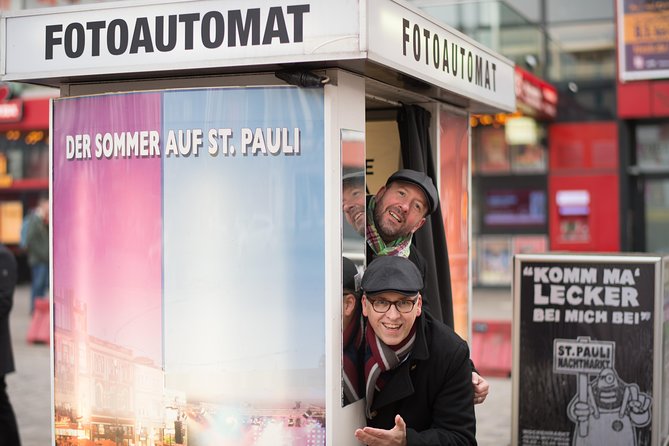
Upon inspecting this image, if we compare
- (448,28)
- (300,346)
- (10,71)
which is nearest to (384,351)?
(300,346)

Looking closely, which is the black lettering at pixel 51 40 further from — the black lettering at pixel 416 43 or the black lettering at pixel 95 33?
the black lettering at pixel 416 43

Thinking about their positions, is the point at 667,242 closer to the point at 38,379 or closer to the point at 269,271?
the point at 38,379

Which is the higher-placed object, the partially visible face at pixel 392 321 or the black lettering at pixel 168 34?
the black lettering at pixel 168 34

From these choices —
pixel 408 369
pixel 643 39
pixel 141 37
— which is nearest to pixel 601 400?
pixel 408 369

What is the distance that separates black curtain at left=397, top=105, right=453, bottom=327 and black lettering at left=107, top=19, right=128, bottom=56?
5.35 feet

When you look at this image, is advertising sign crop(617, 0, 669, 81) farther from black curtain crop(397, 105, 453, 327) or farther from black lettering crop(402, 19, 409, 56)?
black lettering crop(402, 19, 409, 56)

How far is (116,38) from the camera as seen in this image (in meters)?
3.83

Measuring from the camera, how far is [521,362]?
6.07 metres

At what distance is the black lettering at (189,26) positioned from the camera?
370 centimetres

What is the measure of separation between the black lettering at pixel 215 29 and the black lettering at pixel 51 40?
2.21 feet

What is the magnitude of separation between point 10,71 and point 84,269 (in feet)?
2.96

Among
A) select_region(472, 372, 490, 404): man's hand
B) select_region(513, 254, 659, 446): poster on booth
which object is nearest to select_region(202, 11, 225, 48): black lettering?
select_region(472, 372, 490, 404): man's hand

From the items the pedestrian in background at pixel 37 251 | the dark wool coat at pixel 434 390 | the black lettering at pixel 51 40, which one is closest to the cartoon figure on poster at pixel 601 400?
the dark wool coat at pixel 434 390

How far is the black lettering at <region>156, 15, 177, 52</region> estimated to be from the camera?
373 centimetres
